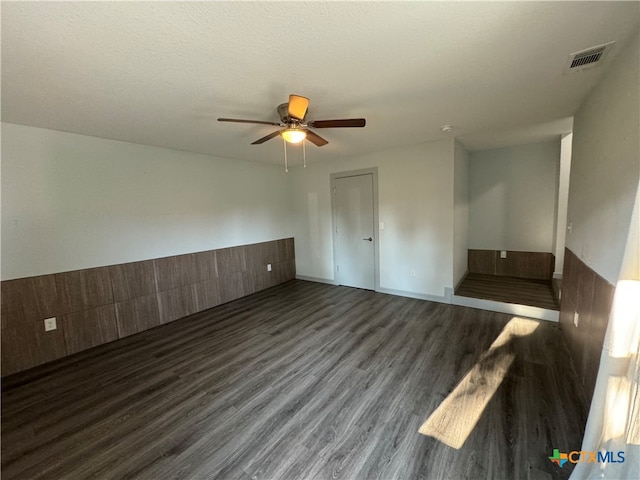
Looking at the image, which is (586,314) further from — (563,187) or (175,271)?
(175,271)

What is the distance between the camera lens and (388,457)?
1.52 m

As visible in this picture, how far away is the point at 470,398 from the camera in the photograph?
6.40 ft

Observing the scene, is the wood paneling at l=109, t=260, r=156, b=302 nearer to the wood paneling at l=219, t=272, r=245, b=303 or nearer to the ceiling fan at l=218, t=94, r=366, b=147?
the wood paneling at l=219, t=272, r=245, b=303

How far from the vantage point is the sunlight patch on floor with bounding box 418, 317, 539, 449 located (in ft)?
5.48

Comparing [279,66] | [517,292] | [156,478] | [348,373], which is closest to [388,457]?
[348,373]

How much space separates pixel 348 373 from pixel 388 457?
0.82 metres

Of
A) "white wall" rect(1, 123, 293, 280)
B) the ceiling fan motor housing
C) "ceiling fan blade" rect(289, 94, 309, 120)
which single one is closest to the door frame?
"white wall" rect(1, 123, 293, 280)

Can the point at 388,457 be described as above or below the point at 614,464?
below

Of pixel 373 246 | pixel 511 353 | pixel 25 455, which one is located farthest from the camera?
pixel 373 246

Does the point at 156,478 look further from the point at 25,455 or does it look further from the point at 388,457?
the point at 388,457

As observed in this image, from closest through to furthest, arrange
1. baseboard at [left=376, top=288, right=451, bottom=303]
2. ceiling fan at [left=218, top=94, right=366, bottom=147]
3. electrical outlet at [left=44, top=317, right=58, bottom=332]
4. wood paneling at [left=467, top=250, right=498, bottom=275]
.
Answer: ceiling fan at [left=218, top=94, right=366, bottom=147], electrical outlet at [left=44, top=317, right=58, bottom=332], baseboard at [left=376, top=288, right=451, bottom=303], wood paneling at [left=467, top=250, right=498, bottom=275]

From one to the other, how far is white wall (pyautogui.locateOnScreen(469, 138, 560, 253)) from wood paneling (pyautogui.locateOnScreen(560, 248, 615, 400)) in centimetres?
203

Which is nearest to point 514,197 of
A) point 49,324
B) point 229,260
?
point 229,260

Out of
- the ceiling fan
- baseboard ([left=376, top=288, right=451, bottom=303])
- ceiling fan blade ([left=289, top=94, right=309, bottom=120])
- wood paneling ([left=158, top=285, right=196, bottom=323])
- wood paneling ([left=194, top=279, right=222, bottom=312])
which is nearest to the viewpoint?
ceiling fan blade ([left=289, top=94, right=309, bottom=120])
